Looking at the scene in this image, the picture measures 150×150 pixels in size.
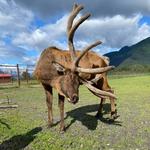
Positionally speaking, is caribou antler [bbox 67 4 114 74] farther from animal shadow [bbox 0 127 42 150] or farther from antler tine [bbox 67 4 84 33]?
animal shadow [bbox 0 127 42 150]

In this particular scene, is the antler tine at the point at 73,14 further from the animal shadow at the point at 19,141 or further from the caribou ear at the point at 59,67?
the animal shadow at the point at 19,141

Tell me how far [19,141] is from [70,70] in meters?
2.40

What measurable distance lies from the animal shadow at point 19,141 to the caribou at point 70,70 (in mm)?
956

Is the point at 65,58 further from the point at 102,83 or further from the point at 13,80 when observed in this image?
the point at 13,80

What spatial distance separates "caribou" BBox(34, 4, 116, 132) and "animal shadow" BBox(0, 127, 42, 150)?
0.96m

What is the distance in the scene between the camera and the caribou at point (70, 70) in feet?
31.1

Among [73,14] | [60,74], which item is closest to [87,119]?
[60,74]

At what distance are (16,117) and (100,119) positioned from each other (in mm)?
3435

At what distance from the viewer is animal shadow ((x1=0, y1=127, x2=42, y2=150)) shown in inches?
360

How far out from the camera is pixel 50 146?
9.00 m

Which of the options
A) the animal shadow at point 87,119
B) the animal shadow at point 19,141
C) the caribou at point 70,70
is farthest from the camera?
the animal shadow at point 87,119

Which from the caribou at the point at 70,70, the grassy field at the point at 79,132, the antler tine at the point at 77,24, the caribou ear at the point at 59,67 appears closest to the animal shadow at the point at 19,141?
the grassy field at the point at 79,132

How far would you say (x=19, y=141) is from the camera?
966cm

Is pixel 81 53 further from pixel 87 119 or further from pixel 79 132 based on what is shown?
pixel 87 119
